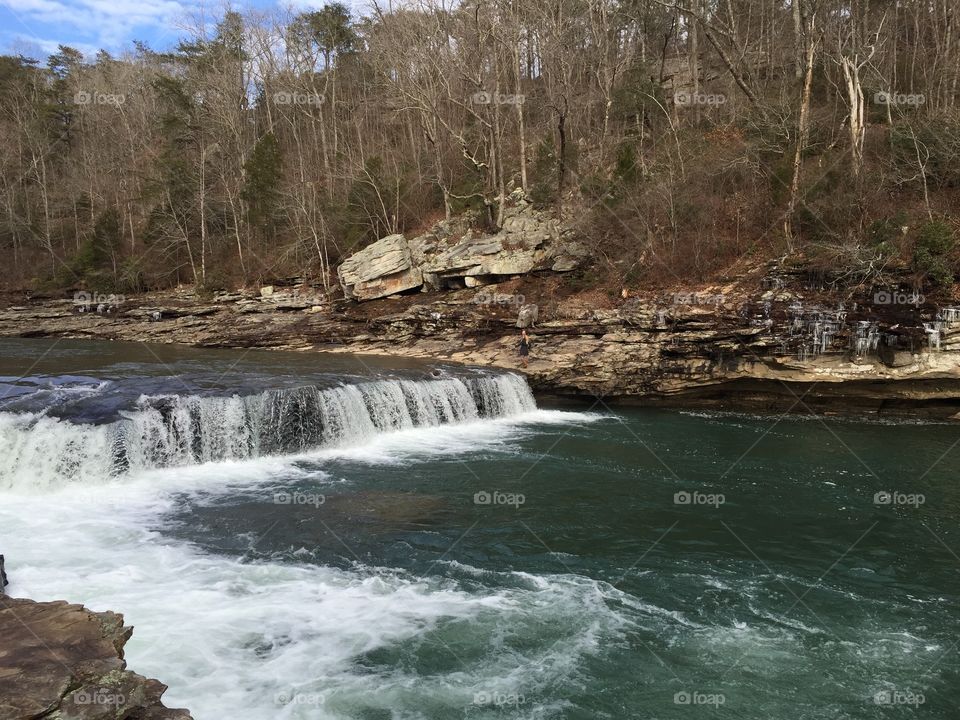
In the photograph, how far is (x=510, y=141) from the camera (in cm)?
3534

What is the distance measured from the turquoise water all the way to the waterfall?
0.49 meters

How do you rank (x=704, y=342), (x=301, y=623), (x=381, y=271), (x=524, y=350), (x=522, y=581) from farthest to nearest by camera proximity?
(x=381, y=271) < (x=524, y=350) < (x=704, y=342) < (x=522, y=581) < (x=301, y=623)

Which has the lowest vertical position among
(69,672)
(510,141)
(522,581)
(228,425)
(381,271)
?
(522,581)

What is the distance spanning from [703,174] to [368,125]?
23106 millimetres

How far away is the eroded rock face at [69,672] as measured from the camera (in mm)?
3656

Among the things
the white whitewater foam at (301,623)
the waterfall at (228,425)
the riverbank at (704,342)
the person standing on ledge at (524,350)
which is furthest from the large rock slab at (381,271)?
the white whitewater foam at (301,623)

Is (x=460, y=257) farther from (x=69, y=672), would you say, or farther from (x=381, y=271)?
(x=69, y=672)

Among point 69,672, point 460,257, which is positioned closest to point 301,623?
point 69,672

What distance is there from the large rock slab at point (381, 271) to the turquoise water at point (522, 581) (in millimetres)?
14758

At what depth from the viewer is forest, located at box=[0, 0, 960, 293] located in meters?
21.7

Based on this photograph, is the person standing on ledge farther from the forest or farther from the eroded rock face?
the eroded rock face

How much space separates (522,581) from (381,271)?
21.7 metres

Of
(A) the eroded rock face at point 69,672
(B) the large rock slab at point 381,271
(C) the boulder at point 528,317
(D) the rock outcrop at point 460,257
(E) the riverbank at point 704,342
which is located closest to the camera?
(A) the eroded rock face at point 69,672

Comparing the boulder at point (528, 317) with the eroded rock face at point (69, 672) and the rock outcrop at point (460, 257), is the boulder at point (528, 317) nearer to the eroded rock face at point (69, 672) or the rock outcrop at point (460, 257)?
the rock outcrop at point (460, 257)
